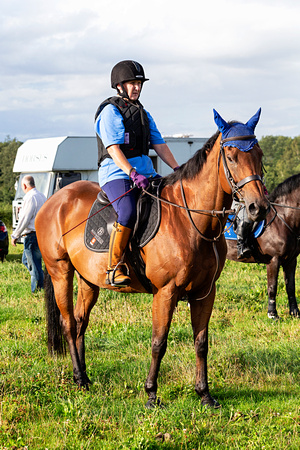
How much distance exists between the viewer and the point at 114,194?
15.4ft

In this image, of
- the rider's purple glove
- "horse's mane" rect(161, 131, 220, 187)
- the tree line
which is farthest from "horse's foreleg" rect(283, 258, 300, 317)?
the tree line

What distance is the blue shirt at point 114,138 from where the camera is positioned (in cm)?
459

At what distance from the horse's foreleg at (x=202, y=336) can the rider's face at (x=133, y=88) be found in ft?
6.88

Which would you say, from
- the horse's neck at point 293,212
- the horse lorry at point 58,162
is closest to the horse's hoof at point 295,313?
the horse's neck at point 293,212

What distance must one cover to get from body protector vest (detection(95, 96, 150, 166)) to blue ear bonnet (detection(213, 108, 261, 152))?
1024mm

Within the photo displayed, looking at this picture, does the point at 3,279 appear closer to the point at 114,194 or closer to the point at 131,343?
the point at 131,343

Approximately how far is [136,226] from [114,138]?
34.0 inches

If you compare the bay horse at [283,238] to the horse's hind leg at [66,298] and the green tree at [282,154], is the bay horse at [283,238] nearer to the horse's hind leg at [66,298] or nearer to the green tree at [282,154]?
the horse's hind leg at [66,298]

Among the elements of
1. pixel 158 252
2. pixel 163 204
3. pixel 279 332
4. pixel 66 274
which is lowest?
pixel 279 332

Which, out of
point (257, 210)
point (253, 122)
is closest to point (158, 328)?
point (257, 210)

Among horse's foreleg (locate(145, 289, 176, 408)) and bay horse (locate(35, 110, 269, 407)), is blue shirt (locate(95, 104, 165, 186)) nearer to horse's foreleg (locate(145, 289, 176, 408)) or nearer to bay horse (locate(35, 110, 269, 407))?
bay horse (locate(35, 110, 269, 407))

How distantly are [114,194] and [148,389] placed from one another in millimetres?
1901

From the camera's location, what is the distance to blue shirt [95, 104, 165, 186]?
459 centimetres

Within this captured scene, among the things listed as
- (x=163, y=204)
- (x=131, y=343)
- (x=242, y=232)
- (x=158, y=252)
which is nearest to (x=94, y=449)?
(x=158, y=252)
